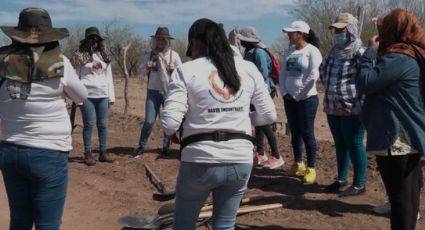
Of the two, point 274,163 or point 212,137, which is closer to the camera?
point 212,137

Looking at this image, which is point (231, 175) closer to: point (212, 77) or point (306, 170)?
point (212, 77)

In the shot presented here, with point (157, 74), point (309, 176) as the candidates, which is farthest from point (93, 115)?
point (309, 176)

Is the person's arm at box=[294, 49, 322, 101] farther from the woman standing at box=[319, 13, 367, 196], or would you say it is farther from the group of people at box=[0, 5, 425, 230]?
the group of people at box=[0, 5, 425, 230]

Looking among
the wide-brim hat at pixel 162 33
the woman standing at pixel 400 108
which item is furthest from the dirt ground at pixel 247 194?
the wide-brim hat at pixel 162 33

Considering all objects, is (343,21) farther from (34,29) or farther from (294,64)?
(34,29)

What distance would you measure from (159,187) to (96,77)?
1.82 m

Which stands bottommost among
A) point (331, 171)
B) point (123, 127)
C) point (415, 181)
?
point (123, 127)

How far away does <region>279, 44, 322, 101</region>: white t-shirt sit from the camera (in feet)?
20.8

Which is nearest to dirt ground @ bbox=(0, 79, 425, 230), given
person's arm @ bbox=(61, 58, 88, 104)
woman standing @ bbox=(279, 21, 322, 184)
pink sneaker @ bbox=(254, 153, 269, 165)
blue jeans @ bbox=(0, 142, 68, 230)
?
pink sneaker @ bbox=(254, 153, 269, 165)

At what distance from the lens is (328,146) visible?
8.66 metres

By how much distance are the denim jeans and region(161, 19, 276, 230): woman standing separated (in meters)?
3.01

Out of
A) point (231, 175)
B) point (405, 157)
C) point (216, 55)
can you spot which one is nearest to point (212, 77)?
point (216, 55)

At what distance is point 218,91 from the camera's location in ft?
11.0

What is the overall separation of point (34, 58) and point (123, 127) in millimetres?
8333
